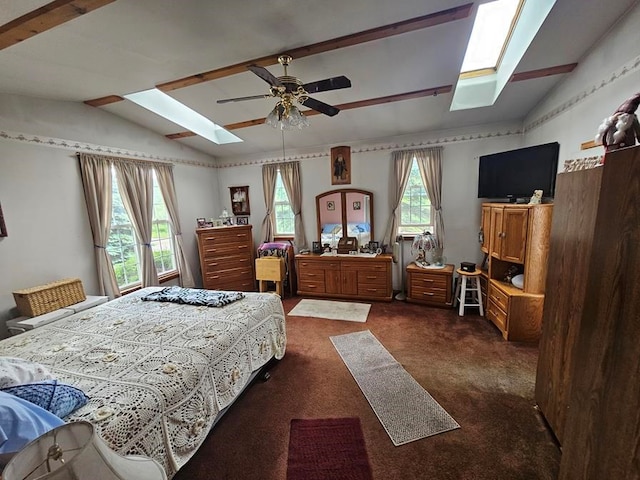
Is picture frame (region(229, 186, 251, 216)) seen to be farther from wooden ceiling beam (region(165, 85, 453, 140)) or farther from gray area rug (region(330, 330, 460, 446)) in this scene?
gray area rug (region(330, 330, 460, 446))

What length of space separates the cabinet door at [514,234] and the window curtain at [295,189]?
9.79ft

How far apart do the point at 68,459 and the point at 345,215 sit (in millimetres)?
4172

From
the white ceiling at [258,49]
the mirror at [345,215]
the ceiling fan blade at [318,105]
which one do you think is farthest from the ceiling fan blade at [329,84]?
the mirror at [345,215]

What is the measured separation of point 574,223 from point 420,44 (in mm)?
1740

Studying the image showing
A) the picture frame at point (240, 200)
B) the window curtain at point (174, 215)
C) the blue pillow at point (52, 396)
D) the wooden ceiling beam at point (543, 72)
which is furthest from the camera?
the picture frame at point (240, 200)

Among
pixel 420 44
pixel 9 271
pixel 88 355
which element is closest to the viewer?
pixel 88 355

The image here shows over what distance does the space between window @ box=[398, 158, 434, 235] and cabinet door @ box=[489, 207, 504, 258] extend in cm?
98

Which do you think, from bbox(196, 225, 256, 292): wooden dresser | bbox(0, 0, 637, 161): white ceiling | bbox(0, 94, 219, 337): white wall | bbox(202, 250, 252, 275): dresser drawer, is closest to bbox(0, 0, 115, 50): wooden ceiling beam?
bbox(0, 0, 637, 161): white ceiling

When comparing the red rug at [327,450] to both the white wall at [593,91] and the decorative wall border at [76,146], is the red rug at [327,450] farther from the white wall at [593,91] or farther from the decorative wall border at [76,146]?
the decorative wall border at [76,146]

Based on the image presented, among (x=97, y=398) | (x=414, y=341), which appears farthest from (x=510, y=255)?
(x=97, y=398)

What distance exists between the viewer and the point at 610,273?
1.05 meters

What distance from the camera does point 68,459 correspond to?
0.56 meters

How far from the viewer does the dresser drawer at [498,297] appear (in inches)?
115

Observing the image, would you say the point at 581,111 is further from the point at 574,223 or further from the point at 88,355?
the point at 88,355
